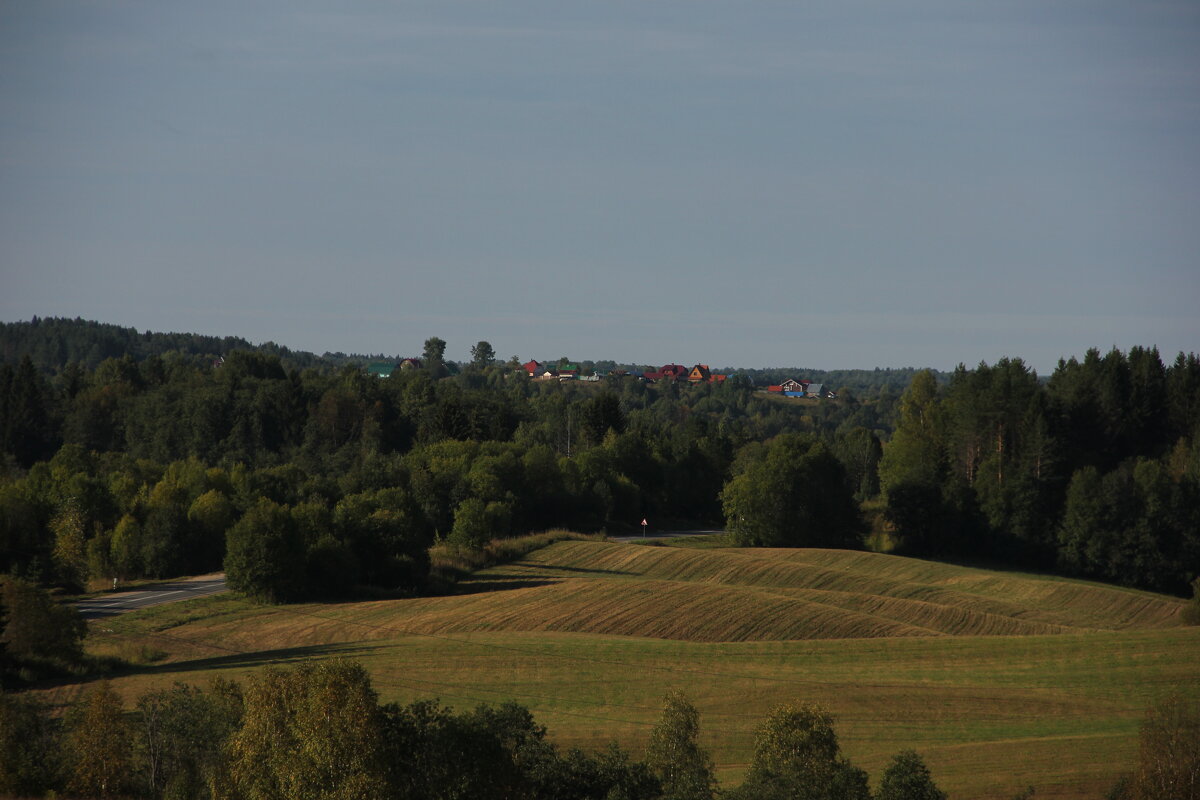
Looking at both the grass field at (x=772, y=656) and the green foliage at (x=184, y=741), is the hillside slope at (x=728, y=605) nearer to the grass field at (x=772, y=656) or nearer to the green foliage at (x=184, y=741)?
the grass field at (x=772, y=656)

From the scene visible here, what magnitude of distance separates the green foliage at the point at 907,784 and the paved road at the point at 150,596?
136ft

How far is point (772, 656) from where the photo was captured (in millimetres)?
45250

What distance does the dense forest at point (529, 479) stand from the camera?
65.1 meters

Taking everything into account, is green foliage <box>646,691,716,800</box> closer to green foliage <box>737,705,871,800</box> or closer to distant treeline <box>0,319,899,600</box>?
green foliage <box>737,705,871,800</box>

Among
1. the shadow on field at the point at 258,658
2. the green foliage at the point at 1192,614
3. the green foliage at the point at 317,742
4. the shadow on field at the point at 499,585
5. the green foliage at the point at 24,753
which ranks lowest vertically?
the green foliage at the point at 1192,614

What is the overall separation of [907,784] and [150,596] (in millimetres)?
46816

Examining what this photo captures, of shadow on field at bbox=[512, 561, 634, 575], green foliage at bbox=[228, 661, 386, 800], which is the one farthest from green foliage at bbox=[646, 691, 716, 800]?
shadow on field at bbox=[512, 561, 634, 575]

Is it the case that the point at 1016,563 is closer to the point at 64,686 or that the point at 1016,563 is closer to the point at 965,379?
the point at 965,379

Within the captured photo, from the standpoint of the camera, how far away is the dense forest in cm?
6506

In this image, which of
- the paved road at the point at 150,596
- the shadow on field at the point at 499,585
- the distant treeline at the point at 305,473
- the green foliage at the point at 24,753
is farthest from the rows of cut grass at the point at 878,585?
the green foliage at the point at 24,753

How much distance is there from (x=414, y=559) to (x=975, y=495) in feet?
153

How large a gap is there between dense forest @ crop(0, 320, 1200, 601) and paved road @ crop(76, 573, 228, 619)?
134 inches

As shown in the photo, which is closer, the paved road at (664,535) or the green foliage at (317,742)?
the green foliage at (317,742)

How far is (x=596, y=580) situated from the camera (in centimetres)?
6378
